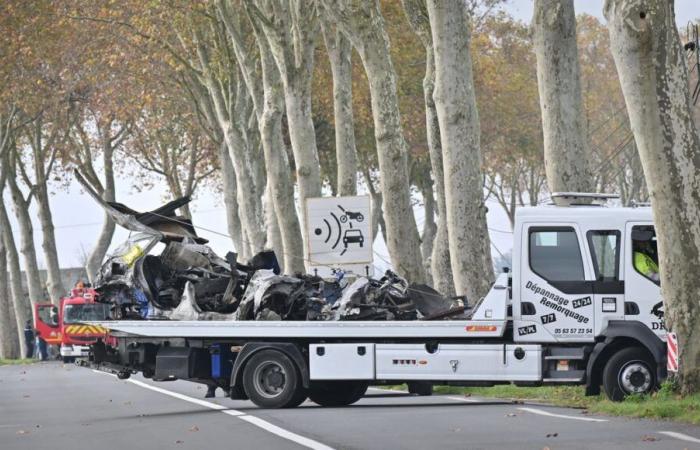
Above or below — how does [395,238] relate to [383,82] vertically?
below

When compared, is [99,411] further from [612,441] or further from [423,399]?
[612,441]

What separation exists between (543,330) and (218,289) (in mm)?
4670

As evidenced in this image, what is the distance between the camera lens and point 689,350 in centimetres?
1859

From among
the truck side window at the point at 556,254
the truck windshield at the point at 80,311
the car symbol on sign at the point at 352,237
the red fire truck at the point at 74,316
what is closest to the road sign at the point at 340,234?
the car symbol on sign at the point at 352,237

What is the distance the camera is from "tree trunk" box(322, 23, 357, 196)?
37.2 meters

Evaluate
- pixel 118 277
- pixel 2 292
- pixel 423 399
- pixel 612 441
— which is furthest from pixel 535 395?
pixel 2 292

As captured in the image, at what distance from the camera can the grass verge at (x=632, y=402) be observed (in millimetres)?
17203

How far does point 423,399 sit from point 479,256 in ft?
14.4

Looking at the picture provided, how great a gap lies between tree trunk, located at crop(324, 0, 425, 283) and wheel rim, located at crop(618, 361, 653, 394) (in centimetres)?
1272

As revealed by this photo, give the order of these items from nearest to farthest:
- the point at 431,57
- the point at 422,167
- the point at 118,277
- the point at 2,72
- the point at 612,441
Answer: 1. the point at 612,441
2. the point at 118,277
3. the point at 431,57
4. the point at 2,72
5. the point at 422,167

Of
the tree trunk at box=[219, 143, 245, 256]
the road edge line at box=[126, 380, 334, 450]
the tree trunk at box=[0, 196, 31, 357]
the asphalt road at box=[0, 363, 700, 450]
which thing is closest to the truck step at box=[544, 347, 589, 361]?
the asphalt road at box=[0, 363, 700, 450]

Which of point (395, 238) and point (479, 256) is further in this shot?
point (395, 238)

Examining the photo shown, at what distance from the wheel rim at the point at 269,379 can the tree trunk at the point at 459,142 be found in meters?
6.38

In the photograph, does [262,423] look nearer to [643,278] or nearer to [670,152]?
[643,278]
